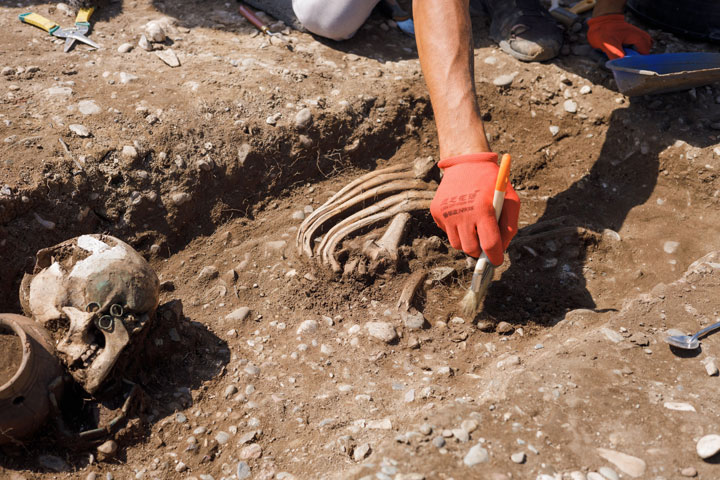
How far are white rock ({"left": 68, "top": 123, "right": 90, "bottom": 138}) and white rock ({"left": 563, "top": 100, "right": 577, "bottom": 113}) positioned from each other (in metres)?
2.86

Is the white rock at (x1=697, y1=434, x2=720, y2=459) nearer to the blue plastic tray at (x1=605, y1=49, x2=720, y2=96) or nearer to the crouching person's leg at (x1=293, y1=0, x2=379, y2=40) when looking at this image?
the blue plastic tray at (x1=605, y1=49, x2=720, y2=96)

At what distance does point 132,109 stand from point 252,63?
0.84 m

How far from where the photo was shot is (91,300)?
90.0 inches

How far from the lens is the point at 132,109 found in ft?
11.0

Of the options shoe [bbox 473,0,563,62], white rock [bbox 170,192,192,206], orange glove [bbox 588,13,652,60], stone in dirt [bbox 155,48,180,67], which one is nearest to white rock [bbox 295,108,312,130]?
white rock [bbox 170,192,192,206]

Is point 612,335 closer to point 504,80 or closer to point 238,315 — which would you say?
point 238,315

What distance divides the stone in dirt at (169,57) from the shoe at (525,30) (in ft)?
7.24

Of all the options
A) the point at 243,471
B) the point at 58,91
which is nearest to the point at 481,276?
the point at 243,471

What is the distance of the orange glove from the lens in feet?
13.1

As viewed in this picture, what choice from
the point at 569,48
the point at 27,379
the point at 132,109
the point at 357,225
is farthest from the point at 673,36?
the point at 27,379

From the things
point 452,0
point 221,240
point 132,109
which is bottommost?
point 221,240

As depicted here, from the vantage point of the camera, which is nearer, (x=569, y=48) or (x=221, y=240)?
(x=221, y=240)

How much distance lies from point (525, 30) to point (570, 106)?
0.69 metres

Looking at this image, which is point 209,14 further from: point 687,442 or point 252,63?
point 687,442
